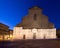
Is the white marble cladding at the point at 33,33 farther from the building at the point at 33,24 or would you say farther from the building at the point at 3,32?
the building at the point at 3,32

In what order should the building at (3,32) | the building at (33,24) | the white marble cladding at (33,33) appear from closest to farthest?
the building at (3,32), the white marble cladding at (33,33), the building at (33,24)

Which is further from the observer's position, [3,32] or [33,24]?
[33,24]

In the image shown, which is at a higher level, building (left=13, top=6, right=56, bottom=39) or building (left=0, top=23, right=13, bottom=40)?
building (left=13, top=6, right=56, bottom=39)

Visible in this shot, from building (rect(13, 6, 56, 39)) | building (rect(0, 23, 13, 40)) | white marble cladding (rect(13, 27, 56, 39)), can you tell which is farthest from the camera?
building (rect(13, 6, 56, 39))

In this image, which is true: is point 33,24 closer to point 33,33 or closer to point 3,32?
point 33,33

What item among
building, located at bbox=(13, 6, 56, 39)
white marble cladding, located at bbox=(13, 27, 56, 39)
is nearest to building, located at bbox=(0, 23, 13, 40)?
white marble cladding, located at bbox=(13, 27, 56, 39)

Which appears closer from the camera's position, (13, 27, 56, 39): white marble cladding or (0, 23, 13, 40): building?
(0, 23, 13, 40): building

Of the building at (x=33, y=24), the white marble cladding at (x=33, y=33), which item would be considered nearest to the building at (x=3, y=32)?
the white marble cladding at (x=33, y=33)

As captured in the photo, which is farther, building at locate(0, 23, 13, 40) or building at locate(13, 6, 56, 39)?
building at locate(13, 6, 56, 39)

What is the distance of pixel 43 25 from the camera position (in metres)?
41.0

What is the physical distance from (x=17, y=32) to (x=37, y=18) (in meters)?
7.90

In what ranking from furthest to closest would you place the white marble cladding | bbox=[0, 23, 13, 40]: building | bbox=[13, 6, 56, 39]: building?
bbox=[13, 6, 56, 39]: building, the white marble cladding, bbox=[0, 23, 13, 40]: building

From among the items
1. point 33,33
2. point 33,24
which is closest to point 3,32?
point 33,33

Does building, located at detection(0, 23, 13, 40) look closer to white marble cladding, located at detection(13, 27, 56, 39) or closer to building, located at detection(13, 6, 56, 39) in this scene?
white marble cladding, located at detection(13, 27, 56, 39)
